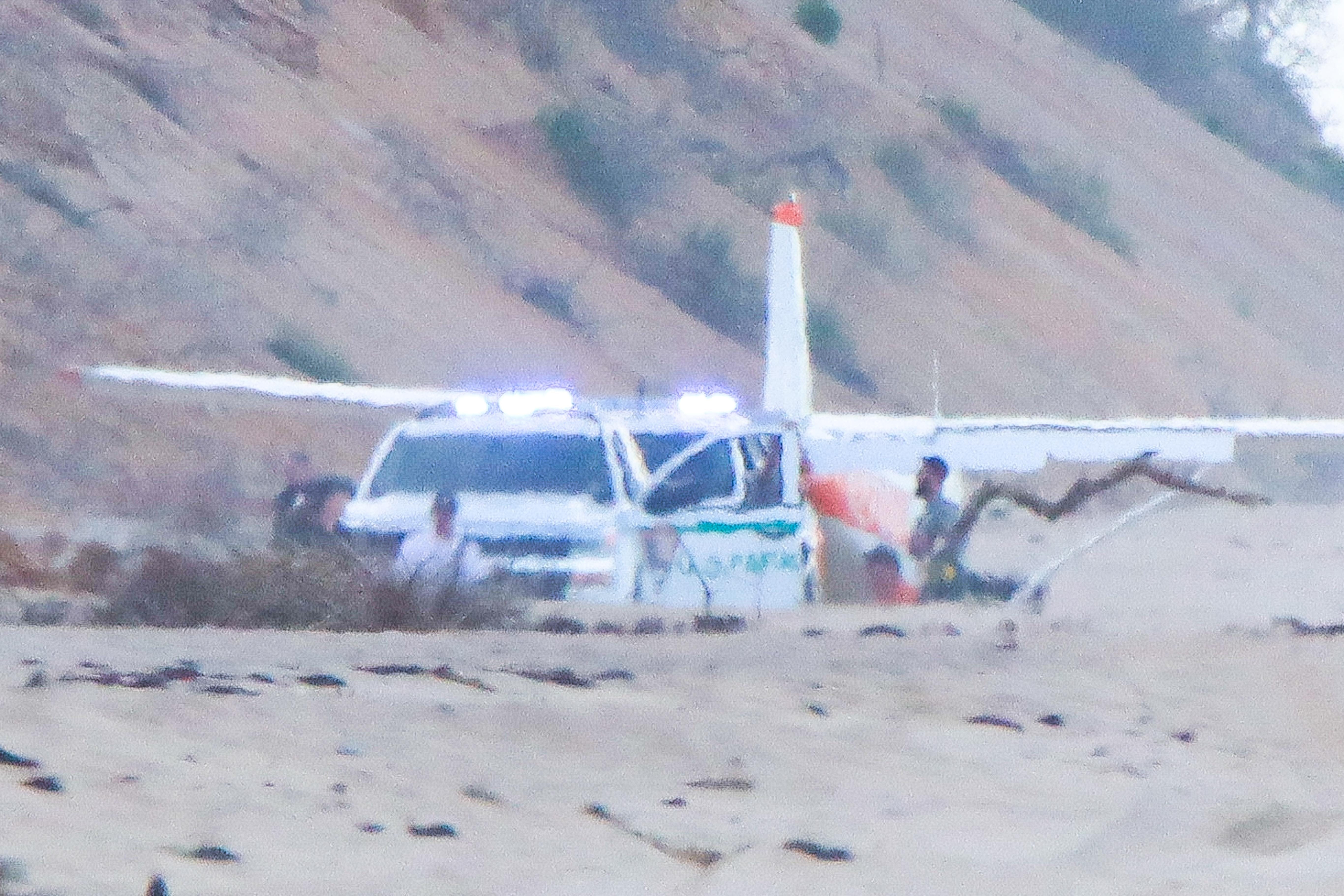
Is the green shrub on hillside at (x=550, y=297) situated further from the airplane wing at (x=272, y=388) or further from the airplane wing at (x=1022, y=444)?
the airplane wing at (x=1022, y=444)

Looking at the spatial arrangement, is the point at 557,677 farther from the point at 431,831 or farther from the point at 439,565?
the point at 439,565

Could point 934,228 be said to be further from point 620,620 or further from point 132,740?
point 132,740

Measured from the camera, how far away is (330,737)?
7.21 meters

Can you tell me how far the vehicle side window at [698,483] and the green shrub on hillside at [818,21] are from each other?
3089 cm

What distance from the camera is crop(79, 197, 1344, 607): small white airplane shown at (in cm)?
1292

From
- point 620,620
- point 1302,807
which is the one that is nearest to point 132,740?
point 1302,807

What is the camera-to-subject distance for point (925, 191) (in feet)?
133

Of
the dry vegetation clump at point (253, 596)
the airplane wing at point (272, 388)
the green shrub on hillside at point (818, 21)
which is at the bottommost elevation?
the dry vegetation clump at point (253, 596)

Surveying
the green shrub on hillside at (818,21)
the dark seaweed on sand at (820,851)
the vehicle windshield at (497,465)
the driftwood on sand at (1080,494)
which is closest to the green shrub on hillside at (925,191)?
the green shrub on hillside at (818,21)

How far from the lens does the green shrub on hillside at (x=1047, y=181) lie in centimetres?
4494

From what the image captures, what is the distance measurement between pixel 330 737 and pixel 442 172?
24474 mm

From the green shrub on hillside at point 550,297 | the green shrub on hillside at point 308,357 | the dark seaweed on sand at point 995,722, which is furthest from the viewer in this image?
the green shrub on hillside at point 550,297

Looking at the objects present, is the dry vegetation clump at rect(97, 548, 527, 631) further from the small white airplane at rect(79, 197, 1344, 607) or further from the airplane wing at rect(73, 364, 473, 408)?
the airplane wing at rect(73, 364, 473, 408)

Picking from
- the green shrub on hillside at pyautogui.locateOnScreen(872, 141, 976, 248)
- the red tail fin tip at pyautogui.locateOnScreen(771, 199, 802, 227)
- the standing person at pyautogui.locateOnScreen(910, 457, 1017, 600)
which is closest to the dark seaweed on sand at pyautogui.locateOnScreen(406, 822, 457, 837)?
the standing person at pyautogui.locateOnScreen(910, 457, 1017, 600)
